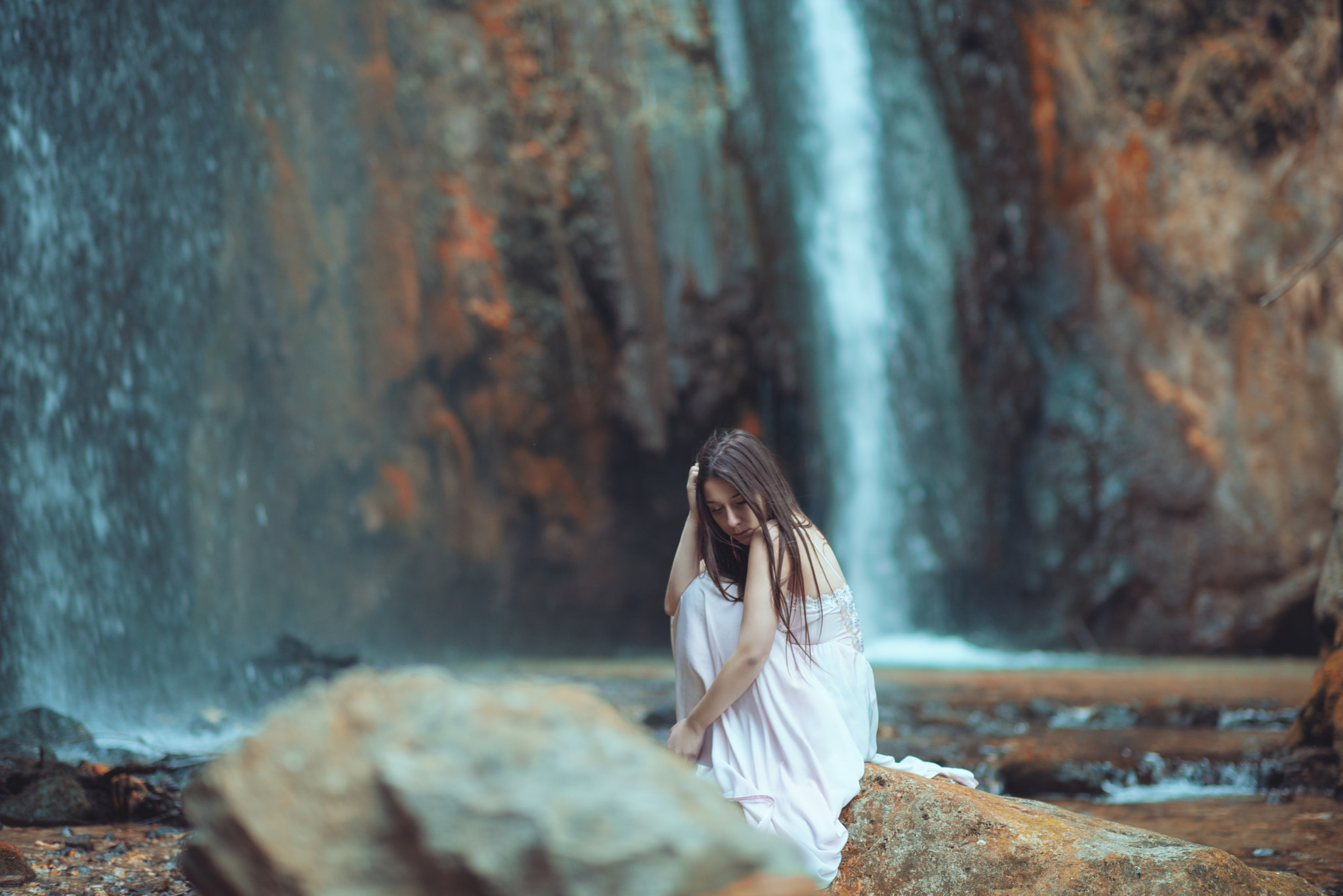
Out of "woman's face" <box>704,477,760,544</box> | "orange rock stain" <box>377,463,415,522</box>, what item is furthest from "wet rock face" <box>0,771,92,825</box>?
"orange rock stain" <box>377,463,415,522</box>

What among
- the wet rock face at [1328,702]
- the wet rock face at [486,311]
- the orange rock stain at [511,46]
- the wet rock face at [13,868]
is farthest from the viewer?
the orange rock stain at [511,46]

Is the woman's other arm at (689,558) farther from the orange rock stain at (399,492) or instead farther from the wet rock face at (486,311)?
the orange rock stain at (399,492)

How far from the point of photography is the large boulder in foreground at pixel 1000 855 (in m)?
2.37

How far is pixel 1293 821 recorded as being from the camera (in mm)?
4031

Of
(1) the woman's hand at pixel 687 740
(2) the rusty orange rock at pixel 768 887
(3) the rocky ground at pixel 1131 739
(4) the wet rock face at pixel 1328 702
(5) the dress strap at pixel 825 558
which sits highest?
(5) the dress strap at pixel 825 558

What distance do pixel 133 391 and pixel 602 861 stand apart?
377 inches

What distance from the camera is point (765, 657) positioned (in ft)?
7.90

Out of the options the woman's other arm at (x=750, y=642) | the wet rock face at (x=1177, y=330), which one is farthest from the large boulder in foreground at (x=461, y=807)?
the wet rock face at (x=1177, y=330)

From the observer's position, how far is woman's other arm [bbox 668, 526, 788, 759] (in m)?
2.40

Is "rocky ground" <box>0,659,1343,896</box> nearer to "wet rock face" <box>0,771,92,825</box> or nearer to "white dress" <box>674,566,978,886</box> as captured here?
"wet rock face" <box>0,771,92,825</box>

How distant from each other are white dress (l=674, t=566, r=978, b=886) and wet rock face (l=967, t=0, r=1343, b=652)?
1135 centimetres

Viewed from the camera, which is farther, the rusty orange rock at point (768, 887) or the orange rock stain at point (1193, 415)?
the orange rock stain at point (1193, 415)

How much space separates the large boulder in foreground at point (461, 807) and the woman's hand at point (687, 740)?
0.97 m

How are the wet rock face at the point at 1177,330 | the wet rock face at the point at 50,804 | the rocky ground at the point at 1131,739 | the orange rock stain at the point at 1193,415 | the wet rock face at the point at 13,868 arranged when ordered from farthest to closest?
the orange rock stain at the point at 1193,415 < the wet rock face at the point at 1177,330 < the rocky ground at the point at 1131,739 < the wet rock face at the point at 50,804 < the wet rock face at the point at 13,868
